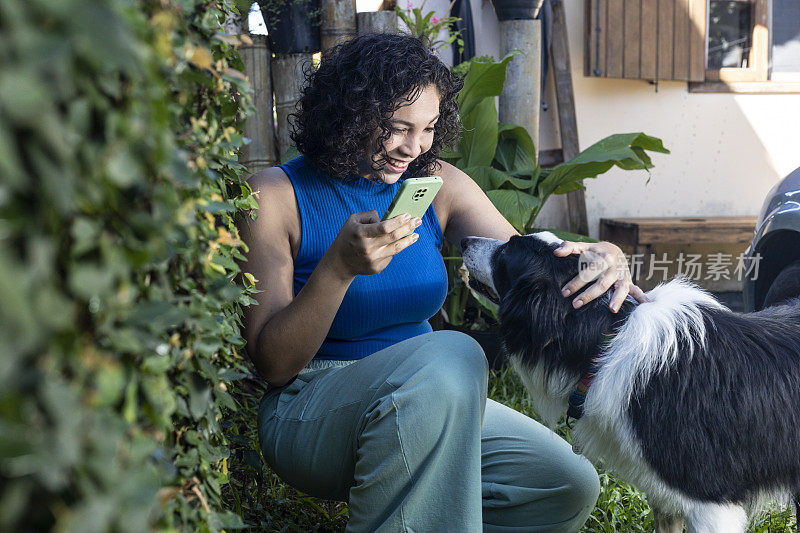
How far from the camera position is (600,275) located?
2000 mm

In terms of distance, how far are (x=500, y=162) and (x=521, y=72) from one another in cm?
57

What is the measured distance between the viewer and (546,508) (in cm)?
205

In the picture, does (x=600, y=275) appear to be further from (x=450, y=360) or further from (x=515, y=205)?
(x=515, y=205)

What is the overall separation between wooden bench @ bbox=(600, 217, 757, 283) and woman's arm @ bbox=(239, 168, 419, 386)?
3.51 meters

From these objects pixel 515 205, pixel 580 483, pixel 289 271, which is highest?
pixel 289 271

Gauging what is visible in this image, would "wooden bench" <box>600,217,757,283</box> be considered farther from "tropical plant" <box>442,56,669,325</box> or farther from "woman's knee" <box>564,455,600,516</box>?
"woman's knee" <box>564,455,600,516</box>

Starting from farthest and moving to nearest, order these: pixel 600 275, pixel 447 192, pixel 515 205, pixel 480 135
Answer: pixel 480 135 → pixel 515 205 → pixel 447 192 → pixel 600 275

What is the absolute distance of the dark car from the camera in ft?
8.62

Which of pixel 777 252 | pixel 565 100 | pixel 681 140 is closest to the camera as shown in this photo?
pixel 777 252

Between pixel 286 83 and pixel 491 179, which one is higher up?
pixel 286 83

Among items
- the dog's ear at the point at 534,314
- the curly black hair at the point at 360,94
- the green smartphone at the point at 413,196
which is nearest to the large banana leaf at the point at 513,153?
the curly black hair at the point at 360,94

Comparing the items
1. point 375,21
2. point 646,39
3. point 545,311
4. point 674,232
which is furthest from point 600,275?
point 646,39

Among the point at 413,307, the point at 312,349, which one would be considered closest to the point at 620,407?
the point at 413,307

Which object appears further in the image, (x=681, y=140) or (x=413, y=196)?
(x=681, y=140)
